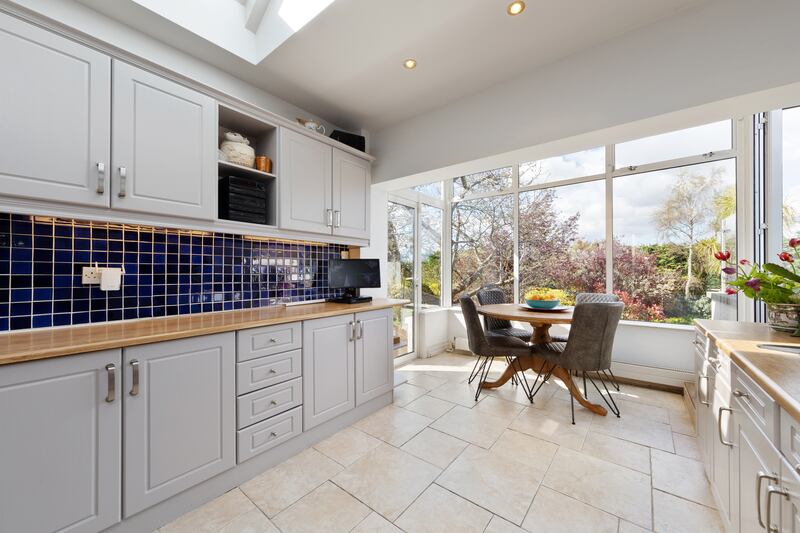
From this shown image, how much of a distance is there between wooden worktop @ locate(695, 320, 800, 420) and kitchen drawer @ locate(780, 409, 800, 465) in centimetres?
5

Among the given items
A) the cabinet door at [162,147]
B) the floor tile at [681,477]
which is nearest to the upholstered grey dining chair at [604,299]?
the floor tile at [681,477]

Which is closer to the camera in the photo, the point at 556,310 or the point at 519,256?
the point at 556,310

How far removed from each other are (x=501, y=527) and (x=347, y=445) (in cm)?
110

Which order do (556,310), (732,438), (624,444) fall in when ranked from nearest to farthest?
(732,438)
(624,444)
(556,310)

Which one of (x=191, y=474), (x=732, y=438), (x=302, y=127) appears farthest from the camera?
(x=302, y=127)

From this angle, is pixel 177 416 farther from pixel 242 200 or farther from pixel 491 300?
pixel 491 300

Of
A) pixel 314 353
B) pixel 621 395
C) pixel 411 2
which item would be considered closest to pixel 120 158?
pixel 314 353

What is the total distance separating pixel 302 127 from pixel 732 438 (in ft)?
10.0

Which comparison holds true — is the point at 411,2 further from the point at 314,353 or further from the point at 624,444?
the point at 624,444

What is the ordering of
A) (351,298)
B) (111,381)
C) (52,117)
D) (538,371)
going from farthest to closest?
1. (538,371)
2. (351,298)
3. (52,117)
4. (111,381)

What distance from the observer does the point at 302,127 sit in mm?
2510

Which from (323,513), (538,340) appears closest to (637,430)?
(538,340)

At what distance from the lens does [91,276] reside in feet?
5.83

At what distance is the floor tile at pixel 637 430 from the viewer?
216cm
